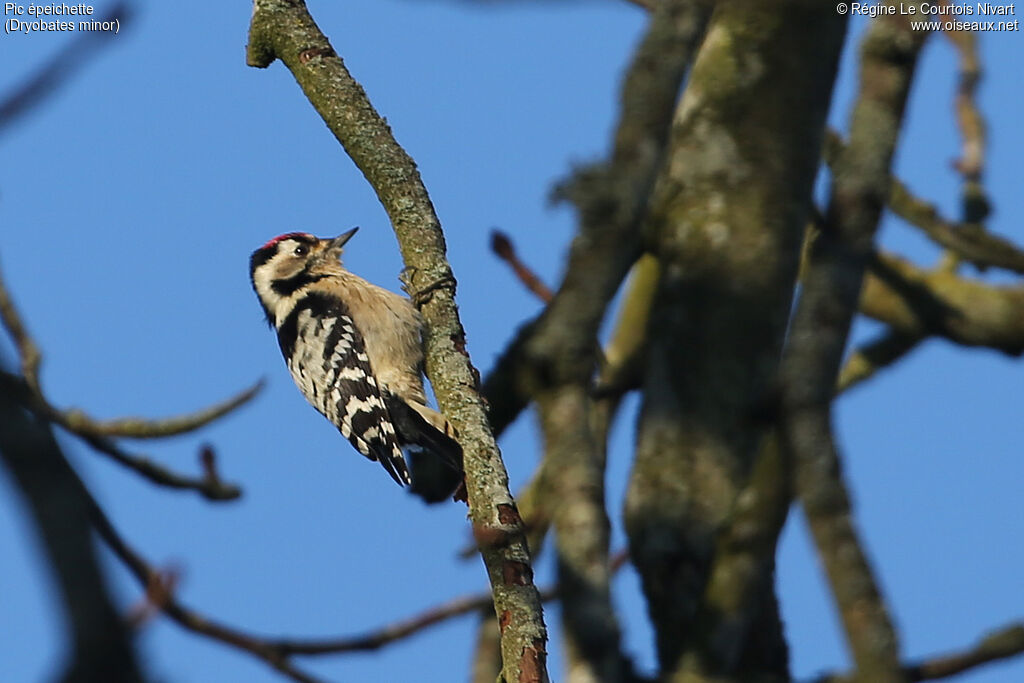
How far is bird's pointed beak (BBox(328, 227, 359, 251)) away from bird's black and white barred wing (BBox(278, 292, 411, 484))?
38 cm

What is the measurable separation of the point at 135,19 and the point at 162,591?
109 centimetres

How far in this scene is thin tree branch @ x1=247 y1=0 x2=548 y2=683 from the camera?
10.0ft

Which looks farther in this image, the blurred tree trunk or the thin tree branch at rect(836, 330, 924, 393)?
the thin tree branch at rect(836, 330, 924, 393)

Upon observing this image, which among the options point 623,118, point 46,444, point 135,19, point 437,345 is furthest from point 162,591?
point 437,345

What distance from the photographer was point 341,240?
7031 millimetres

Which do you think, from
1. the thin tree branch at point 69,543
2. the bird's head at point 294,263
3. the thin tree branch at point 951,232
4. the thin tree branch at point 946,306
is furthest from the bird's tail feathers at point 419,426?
the thin tree branch at point 69,543

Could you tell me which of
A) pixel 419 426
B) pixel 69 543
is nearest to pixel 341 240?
pixel 419 426

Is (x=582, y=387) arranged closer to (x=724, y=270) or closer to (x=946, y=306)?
(x=724, y=270)

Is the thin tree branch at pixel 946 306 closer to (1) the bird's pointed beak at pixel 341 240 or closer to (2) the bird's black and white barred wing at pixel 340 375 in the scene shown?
(2) the bird's black and white barred wing at pixel 340 375

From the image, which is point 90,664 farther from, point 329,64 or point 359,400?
point 359,400

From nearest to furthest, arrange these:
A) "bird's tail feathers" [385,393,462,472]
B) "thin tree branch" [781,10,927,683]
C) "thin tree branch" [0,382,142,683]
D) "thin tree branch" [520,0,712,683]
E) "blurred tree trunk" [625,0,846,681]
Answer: "thin tree branch" [0,382,142,683] → "thin tree branch" [781,10,927,683] → "thin tree branch" [520,0,712,683] → "blurred tree trunk" [625,0,846,681] → "bird's tail feathers" [385,393,462,472]

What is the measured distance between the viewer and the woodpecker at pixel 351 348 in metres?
5.90

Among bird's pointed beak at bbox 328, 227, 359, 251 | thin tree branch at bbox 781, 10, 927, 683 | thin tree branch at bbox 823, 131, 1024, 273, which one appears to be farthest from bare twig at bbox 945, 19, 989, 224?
bird's pointed beak at bbox 328, 227, 359, 251

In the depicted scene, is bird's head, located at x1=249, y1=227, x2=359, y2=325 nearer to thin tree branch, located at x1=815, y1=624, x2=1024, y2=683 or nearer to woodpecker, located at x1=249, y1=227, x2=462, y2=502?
woodpecker, located at x1=249, y1=227, x2=462, y2=502
